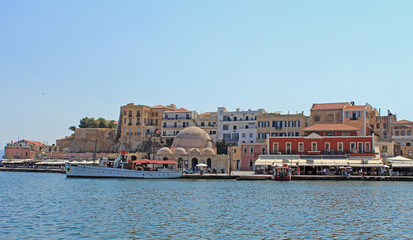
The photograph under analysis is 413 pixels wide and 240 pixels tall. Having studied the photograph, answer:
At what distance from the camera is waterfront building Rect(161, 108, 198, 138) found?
77.2m

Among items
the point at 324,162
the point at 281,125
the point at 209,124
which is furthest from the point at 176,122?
the point at 324,162

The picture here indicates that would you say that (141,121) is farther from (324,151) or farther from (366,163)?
(366,163)

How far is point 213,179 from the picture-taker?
1951 inches

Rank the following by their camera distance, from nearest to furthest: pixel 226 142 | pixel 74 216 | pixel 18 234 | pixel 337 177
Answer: pixel 18 234
pixel 74 216
pixel 337 177
pixel 226 142

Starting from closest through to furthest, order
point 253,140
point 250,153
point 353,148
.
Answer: point 353,148 < point 250,153 < point 253,140

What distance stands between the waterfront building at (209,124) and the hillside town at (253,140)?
17 cm

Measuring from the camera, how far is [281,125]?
64.5m

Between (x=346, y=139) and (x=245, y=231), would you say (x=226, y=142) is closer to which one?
(x=346, y=139)

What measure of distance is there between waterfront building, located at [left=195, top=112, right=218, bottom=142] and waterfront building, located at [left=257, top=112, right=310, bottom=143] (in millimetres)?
11273

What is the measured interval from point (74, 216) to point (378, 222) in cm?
1439

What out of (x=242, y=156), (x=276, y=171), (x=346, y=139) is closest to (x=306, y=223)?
(x=276, y=171)

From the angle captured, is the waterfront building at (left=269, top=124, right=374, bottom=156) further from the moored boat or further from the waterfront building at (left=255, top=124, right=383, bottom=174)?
the moored boat

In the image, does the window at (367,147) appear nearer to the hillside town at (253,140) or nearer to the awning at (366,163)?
the hillside town at (253,140)

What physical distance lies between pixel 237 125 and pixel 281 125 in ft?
30.9
